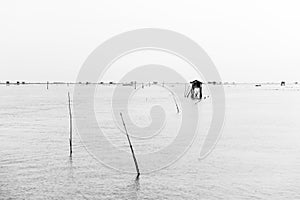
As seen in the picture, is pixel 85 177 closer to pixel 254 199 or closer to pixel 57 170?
pixel 57 170

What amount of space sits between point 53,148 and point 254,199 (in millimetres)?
15473

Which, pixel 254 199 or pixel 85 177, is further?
pixel 85 177

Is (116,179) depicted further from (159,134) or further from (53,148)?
(159,134)

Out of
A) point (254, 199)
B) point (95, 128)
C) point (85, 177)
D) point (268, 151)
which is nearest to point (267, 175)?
point (254, 199)

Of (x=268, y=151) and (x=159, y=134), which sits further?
(x=159, y=134)

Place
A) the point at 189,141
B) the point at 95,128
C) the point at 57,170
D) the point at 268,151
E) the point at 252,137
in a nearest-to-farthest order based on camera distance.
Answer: the point at 57,170 → the point at 268,151 → the point at 189,141 → the point at 252,137 → the point at 95,128

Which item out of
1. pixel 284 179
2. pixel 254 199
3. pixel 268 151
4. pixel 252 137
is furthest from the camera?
pixel 252 137

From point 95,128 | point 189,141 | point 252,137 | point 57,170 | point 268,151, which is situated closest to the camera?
point 57,170

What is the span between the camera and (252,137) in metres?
32.9

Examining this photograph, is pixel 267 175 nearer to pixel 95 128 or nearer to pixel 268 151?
pixel 268 151

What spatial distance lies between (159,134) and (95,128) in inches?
284

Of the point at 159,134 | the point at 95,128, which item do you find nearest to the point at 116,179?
the point at 159,134

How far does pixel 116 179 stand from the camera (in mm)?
19406

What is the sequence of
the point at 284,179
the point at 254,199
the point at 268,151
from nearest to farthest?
the point at 254,199 < the point at 284,179 < the point at 268,151
